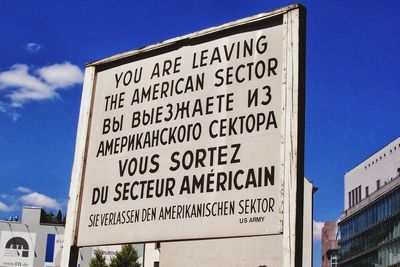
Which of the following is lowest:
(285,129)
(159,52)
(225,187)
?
(225,187)

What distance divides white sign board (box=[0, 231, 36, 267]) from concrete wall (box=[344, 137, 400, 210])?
1572 inches

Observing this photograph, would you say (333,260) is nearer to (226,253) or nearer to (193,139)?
(226,253)

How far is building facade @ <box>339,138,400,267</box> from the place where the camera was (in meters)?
73.4

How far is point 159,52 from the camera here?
657cm

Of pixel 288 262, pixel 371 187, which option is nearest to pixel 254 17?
pixel 288 262

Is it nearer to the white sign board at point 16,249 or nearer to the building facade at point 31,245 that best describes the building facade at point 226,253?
the building facade at point 31,245

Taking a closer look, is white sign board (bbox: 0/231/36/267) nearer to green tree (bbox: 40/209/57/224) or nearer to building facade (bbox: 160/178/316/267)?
green tree (bbox: 40/209/57/224)

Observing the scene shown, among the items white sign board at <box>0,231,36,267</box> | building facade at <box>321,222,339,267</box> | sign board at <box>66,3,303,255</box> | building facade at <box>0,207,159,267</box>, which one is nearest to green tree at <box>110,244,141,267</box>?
building facade at <box>0,207,159,267</box>

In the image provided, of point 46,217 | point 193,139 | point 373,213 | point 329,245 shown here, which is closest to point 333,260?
point 329,245

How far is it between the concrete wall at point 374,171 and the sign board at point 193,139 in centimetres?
7353

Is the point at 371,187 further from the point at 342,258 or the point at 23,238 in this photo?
the point at 23,238

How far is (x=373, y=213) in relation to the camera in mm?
80062

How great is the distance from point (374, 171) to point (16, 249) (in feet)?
138

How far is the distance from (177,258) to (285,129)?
41469mm
